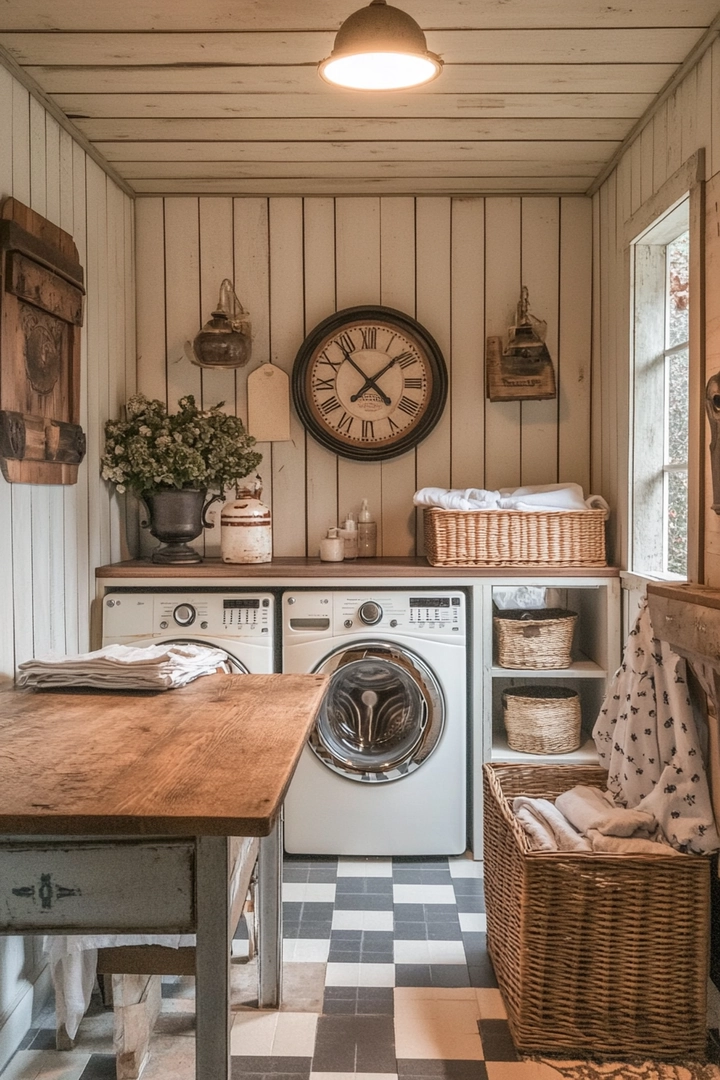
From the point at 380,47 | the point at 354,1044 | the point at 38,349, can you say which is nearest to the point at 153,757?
the point at 354,1044

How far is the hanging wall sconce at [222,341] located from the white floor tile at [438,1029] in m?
2.39

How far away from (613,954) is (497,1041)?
0.36m

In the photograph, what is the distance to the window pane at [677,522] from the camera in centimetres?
316

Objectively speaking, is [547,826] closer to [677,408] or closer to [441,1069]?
[441,1069]

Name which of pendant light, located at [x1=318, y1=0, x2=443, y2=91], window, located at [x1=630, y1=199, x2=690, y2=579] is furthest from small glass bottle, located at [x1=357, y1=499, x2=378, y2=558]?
pendant light, located at [x1=318, y1=0, x2=443, y2=91]

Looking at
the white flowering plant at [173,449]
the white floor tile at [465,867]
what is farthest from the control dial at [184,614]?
the white floor tile at [465,867]

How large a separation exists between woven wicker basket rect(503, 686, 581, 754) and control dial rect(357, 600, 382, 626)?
0.58m

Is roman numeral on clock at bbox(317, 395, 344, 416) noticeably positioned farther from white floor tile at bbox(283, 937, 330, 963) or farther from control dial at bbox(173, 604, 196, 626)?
white floor tile at bbox(283, 937, 330, 963)

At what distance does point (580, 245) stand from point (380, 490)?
4.22 ft

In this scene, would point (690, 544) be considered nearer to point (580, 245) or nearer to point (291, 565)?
point (291, 565)

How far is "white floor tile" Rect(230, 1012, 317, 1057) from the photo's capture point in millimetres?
2311

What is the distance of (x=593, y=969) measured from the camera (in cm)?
230

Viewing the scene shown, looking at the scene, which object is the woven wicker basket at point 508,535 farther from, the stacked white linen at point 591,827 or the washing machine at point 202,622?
the stacked white linen at point 591,827

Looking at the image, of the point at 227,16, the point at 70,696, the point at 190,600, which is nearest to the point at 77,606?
the point at 190,600
